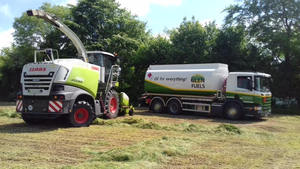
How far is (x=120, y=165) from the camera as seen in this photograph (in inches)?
212

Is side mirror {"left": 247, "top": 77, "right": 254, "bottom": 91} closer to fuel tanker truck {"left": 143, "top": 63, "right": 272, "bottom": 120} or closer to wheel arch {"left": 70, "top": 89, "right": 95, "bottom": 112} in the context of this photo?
fuel tanker truck {"left": 143, "top": 63, "right": 272, "bottom": 120}

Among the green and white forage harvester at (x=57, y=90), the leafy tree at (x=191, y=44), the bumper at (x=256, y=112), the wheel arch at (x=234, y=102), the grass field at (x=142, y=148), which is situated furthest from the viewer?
the leafy tree at (x=191, y=44)

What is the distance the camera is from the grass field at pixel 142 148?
229 inches

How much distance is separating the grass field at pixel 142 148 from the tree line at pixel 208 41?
11.3 metres

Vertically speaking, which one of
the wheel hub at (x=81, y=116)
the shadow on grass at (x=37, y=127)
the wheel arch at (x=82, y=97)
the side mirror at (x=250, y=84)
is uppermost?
the side mirror at (x=250, y=84)

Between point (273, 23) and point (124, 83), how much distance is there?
44.8ft

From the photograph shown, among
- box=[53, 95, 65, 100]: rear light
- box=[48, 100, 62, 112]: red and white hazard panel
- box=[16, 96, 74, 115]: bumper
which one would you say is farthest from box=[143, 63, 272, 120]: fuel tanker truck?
box=[48, 100, 62, 112]: red and white hazard panel

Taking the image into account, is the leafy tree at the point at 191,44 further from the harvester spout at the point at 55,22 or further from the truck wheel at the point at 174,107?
the harvester spout at the point at 55,22

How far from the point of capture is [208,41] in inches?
863

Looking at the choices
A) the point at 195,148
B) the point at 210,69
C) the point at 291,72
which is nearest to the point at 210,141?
the point at 195,148

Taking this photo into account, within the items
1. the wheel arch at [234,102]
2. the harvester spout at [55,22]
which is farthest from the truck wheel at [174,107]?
the harvester spout at [55,22]

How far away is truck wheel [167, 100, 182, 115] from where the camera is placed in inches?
667

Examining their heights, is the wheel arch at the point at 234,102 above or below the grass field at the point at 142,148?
above

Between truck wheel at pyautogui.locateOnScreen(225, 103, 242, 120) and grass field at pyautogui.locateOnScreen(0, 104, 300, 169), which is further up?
truck wheel at pyautogui.locateOnScreen(225, 103, 242, 120)
